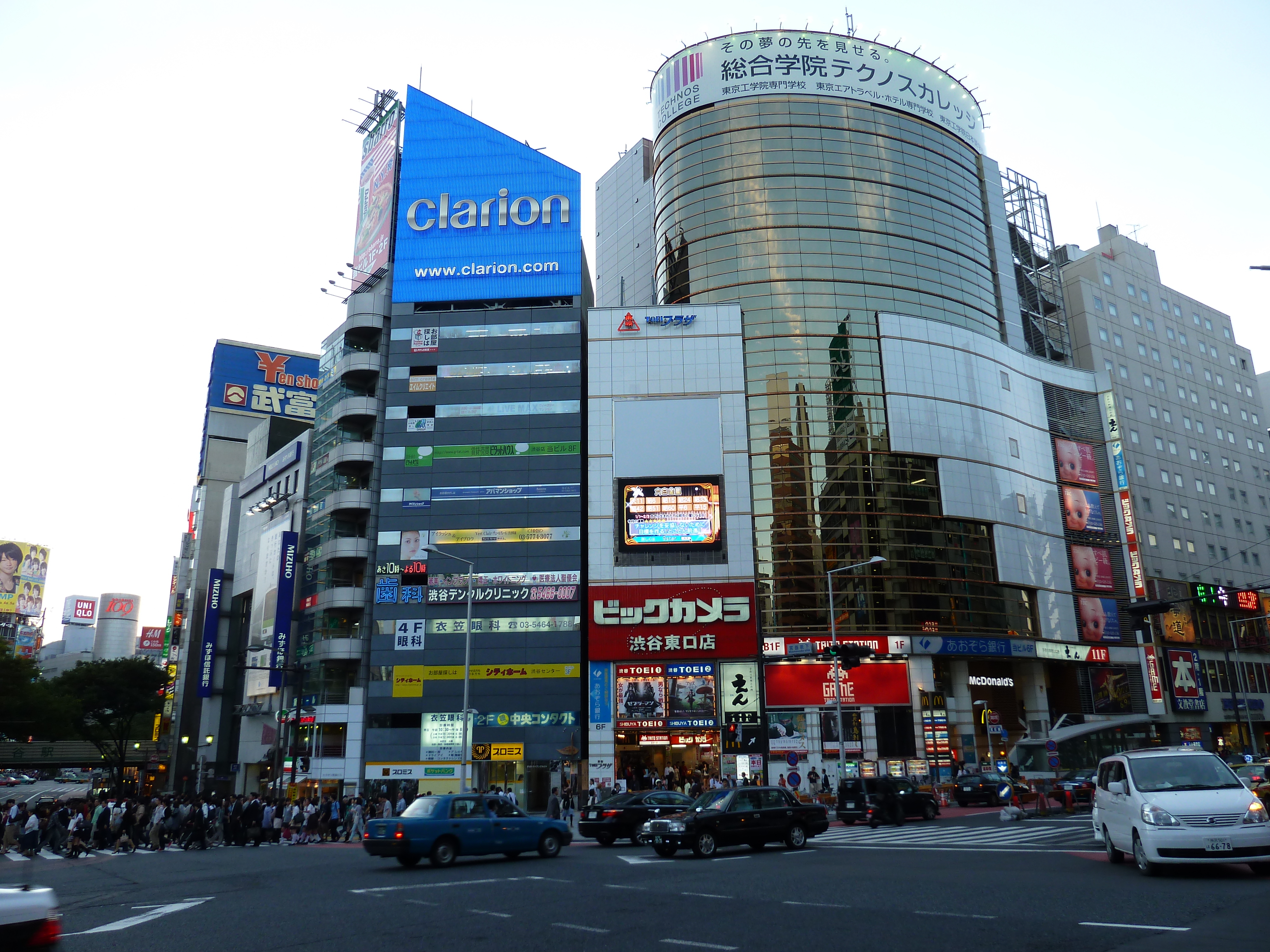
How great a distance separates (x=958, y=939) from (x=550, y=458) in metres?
53.5

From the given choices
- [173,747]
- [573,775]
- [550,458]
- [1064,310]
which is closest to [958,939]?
[573,775]

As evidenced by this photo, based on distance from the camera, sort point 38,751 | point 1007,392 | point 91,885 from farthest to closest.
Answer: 1. point 38,751
2. point 1007,392
3. point 91,885

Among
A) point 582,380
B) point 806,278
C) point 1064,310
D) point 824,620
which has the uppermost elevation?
point 1064,310

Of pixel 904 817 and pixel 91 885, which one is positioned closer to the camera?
pixel 91 885

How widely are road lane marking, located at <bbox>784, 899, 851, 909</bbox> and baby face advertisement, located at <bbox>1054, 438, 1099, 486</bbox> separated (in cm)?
6736

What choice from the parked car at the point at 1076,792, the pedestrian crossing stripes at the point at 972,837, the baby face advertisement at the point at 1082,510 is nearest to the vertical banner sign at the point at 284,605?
A: the pedestrian crossing stripes at the point at 972,837

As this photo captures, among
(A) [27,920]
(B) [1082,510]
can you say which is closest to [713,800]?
(A) [27,920]

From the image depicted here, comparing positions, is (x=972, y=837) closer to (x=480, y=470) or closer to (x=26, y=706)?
(x=480, y=470)

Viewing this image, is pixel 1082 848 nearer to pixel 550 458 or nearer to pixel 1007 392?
pixel 550 458

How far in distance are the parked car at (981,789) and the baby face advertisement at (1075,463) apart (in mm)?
37784

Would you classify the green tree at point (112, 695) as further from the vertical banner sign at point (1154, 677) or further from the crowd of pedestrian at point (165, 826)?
the vertical banner sign at point (1154, 677)

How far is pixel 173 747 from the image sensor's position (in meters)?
90.1

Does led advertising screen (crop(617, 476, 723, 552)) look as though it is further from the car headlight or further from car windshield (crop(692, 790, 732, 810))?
the car headlight

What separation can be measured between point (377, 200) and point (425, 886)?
65285 millimetres
